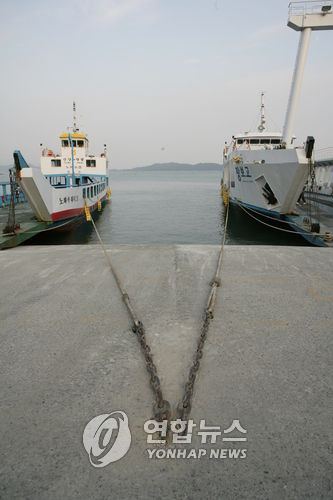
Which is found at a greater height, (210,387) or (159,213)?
(210,387)

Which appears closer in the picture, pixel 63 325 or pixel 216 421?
pixel 216 421

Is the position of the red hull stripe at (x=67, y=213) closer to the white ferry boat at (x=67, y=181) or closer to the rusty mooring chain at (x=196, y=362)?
the white ferry boat at (x=67, y=181)

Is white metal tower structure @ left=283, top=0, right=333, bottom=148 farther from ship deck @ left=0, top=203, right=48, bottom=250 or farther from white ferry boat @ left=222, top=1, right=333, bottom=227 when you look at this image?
ship deck @ left=0, top=203, right=48, bottom=250

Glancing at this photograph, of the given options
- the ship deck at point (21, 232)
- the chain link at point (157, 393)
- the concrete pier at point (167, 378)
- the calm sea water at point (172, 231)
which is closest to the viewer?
the concrete pier at point (167, 378)

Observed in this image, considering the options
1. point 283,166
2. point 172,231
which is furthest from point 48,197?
point 283,166

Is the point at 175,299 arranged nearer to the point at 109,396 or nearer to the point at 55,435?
the point at 109,396

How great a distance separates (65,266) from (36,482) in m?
4.91

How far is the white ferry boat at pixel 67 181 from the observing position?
39.0 feet

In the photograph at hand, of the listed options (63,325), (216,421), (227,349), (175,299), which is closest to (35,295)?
(63,325)

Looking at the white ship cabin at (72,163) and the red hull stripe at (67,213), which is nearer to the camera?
the red hull stripe at (67,213)

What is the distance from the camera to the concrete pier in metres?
1.83

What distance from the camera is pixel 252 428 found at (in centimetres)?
219

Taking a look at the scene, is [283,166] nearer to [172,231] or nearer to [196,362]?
[172,231]

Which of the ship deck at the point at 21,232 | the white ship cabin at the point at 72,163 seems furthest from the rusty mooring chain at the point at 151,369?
the white ship cabin at the point at 72,163
